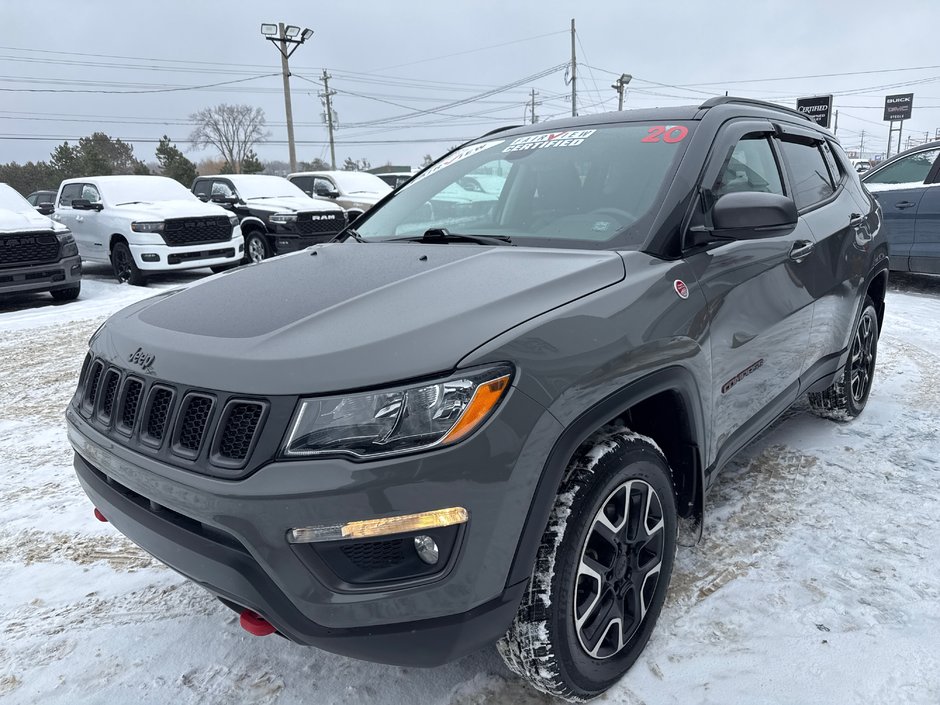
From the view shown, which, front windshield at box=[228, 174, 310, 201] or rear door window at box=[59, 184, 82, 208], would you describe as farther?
front windshield at box=[228, 174, 310, 201]

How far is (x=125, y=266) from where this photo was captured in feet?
34.6

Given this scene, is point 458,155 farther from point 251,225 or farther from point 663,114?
point 251,225

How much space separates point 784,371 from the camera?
9.77ft

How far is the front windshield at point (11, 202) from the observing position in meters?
9.23

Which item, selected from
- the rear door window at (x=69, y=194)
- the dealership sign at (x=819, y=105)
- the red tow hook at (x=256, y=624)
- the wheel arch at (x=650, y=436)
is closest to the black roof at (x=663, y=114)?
the wheel arch at (x=650, y=436)

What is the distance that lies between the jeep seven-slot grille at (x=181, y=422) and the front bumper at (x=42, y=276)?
25.8 feet

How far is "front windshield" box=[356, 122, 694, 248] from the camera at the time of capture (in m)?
2.40

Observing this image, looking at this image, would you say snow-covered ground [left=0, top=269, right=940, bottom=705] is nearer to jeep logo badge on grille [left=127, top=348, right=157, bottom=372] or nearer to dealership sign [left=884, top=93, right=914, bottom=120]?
jeep logo badge on grille [left=127, top=348, right=157, bottom=372]

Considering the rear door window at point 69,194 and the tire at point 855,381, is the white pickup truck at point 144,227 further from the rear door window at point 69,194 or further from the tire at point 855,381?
the tire at point 855,381

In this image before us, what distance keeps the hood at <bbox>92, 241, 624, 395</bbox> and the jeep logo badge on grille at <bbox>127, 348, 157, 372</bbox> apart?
0.02 metres

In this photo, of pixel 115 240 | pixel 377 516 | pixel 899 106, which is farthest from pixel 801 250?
pixel 899 106

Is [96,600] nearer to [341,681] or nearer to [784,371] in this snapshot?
[341,681]

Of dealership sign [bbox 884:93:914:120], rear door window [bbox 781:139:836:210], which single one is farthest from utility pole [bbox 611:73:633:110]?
rear door window [bbox 781:139:836:210]

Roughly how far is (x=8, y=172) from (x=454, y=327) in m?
58.8
